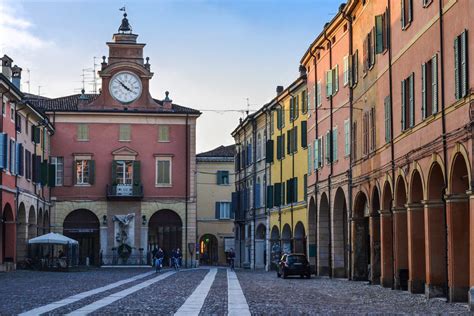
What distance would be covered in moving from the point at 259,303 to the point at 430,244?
5045 millimetres

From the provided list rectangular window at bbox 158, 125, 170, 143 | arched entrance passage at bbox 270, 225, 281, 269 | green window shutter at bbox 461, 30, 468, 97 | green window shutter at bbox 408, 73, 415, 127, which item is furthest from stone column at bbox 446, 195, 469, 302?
rectangular window at bbox 158, 125, 170, 143

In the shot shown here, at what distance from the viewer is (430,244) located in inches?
1005

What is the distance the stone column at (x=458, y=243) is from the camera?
906 inches

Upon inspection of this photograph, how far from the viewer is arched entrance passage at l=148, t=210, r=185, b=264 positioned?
67188mm

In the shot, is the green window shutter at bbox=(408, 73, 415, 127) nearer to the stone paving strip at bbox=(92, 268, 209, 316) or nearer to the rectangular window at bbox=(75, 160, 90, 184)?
the stone paving strip at bbox=(92, 268, 209, 316)

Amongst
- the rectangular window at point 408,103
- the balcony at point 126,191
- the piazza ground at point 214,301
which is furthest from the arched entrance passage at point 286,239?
the rectangular window at point 408,103

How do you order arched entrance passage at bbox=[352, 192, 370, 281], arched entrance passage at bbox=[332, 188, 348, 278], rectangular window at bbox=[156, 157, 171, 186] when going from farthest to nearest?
rectangular window at bbox=[156, 157, 171, 186]
arched entrance passage at bbox=[332, 188, 348, 278]
arched entrance passage at bbox=[352, 192, 370, 281]

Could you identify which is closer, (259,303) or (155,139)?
(259,303)

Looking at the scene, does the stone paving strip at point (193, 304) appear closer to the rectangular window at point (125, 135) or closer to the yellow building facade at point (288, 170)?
the yellow building facade at point (288, 170)

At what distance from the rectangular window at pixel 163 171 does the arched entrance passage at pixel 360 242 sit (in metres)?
30.6

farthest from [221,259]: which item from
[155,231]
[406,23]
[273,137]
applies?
[406,23]

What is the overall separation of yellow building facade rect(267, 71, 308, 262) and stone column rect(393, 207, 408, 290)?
1913cm

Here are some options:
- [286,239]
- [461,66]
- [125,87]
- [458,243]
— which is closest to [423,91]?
[461,66]

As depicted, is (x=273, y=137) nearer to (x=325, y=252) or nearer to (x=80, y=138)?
(x=80, y=138)
